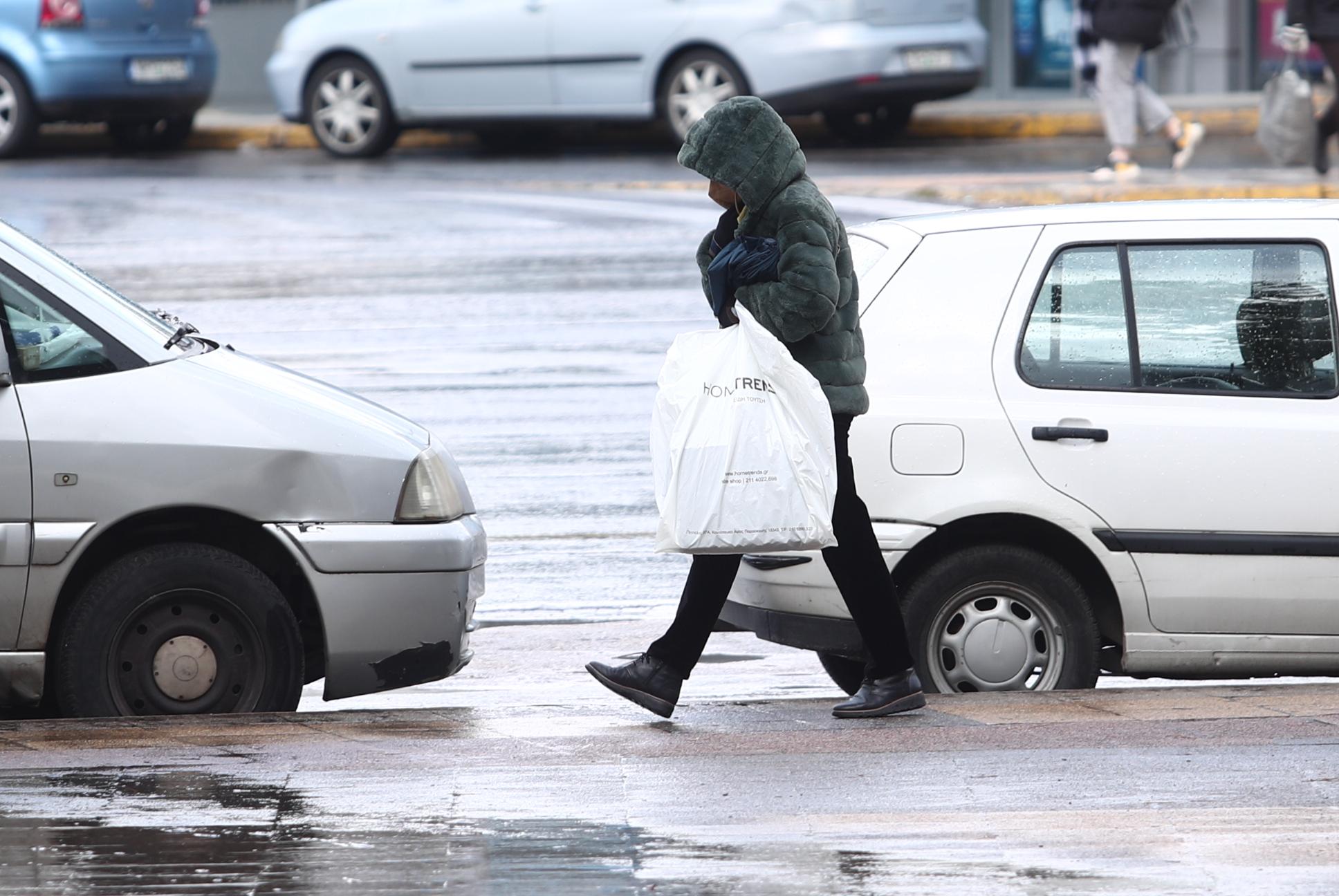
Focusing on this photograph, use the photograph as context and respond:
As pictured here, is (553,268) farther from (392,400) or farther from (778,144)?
(778,144)

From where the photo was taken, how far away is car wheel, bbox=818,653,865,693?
637 cm

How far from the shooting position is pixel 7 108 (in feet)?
62.0

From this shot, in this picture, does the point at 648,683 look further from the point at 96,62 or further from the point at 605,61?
the point at 96,62

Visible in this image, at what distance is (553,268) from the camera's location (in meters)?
13.5

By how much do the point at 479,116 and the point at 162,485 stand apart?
13499mm

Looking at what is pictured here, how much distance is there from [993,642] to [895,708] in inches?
17.6

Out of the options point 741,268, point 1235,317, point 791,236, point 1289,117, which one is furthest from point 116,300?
point 1289,117

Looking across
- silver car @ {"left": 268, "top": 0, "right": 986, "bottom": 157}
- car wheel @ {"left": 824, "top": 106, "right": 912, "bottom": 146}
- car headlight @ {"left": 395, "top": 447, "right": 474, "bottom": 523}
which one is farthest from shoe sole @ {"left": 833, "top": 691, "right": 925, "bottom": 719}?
car wheel @ {"left": 824, "top": 106, "right": 912, "bottom": 146}

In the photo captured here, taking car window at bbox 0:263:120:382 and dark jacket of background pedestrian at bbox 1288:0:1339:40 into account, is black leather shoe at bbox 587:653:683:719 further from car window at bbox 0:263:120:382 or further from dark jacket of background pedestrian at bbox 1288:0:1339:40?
dark jacket of background pedestrian at bbox 1288:0:1339:40

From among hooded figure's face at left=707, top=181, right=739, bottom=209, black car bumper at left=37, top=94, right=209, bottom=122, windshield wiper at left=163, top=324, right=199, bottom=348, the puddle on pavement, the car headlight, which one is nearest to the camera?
the puddle on pavement

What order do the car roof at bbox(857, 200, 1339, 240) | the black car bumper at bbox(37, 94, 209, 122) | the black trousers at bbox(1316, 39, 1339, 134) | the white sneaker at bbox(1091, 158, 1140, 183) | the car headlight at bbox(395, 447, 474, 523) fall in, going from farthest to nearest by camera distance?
the black car bumper at bbox(37, 94, 209, 122)
the white sneaker at bbox(1091, 158, 1140, 183)
the black trousers at bbox(1316, 39, 1339, 134)
the car roof at bbox(857, 200, 1339, 240)
the car headlight at bbox(395, 447, 474, 523)

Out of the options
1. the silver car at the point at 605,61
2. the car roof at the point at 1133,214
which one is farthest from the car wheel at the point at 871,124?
the car roof at the point at 1133,214

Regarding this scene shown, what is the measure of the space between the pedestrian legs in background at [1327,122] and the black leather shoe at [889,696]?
9.66 metres

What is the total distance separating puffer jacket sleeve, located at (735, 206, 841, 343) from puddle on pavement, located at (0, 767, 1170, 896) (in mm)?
1306
